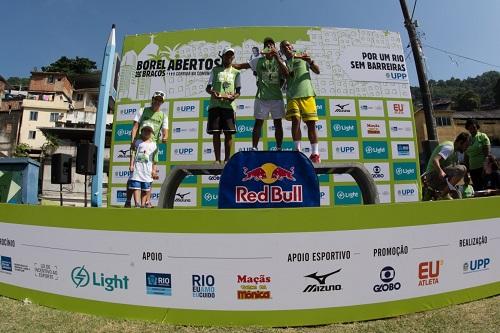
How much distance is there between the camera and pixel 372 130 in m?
6.64

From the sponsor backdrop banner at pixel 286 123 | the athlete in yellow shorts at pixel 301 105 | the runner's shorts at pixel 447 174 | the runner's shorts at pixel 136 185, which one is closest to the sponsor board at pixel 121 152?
the sponsor backdrop banner at pixel 286 123

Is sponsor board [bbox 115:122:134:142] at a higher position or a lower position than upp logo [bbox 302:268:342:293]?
higher

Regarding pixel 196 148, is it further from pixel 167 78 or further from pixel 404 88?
pixel 404 88

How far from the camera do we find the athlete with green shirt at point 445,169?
14.6 ft

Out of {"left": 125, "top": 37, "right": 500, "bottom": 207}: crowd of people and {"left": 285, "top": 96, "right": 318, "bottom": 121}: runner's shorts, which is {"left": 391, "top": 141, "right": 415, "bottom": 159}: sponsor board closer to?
{"left": 125, "top": 37, "right": 500, "bottom": 207}: crowd of people

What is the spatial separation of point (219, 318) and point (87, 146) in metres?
2.40

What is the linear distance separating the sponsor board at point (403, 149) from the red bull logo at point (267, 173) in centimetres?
426

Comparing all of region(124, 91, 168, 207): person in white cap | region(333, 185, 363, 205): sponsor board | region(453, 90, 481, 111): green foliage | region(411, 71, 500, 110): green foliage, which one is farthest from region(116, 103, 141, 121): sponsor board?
region(453, 90, 481, 111): green foliage

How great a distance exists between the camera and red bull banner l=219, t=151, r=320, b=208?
299cm

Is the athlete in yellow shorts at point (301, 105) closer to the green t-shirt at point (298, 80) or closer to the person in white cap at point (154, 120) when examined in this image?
the green t-shirt at point (298, 80)

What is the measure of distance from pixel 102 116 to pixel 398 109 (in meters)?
5.19

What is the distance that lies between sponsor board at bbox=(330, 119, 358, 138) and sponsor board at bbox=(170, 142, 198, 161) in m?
2.58

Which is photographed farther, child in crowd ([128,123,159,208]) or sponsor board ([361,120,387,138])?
sponsor board ([361,120,387,138])

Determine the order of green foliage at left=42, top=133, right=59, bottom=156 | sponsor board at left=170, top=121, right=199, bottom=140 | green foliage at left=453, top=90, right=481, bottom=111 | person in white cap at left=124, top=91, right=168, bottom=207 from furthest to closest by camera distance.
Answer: green foliage at left=453, top=90, right=481, bottom=111, green foliage at left=42, top=133, right=59, bottom=156, sponsor board at left=170, top=121, right=199, bottom=140, person in white cap at left=124, top=91, right=168, bottom=207
